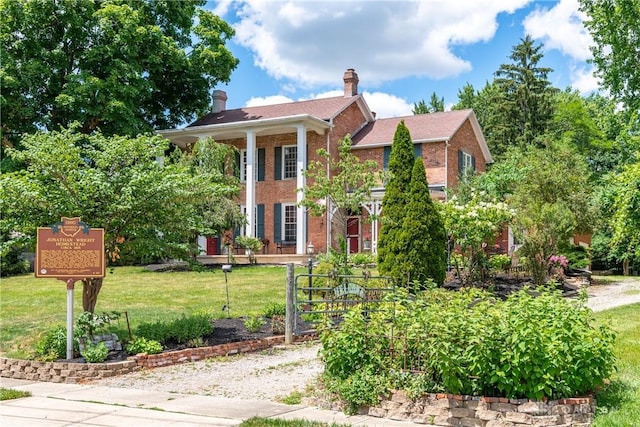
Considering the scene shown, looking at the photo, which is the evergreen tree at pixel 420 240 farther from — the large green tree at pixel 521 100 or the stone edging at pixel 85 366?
the large green tree at pixel 521 100

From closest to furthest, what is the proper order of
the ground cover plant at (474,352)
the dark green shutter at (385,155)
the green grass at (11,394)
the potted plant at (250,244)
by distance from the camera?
the ground cover plant at (474,352) → the green grass at (11,394) → the potted plant at (250,244) → the dark green shutter at (385,155)

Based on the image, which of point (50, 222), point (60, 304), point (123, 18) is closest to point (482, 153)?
point (123, 18)

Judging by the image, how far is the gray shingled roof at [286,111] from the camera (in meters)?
28.3

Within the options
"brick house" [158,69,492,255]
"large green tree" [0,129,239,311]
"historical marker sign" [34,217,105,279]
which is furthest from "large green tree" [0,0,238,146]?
"historical marker sign" [34,217,105,279]

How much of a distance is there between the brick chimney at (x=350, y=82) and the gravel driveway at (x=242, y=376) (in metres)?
20.5

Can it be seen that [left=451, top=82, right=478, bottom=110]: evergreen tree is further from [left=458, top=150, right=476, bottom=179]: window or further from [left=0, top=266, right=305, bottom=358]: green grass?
[left=0, top=266, right=305, bottom=358]: green grass

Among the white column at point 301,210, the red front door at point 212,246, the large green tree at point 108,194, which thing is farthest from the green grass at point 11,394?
the red front door at point 212,246

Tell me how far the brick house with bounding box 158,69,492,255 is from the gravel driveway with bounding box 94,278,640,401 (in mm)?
15867

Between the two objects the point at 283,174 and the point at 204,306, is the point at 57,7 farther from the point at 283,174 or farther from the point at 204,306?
the point at 204,306

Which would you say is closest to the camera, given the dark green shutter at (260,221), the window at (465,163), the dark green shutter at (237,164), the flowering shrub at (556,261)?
the flowering shrub at (556,261)

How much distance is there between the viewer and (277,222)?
27.8 meters

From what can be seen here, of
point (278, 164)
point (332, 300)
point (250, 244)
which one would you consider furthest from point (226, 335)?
point (278, 164)

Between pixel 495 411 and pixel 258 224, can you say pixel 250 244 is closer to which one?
pixel 258 224

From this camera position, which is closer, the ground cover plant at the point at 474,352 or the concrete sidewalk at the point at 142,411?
the ground cover plant at the point at 474,352
